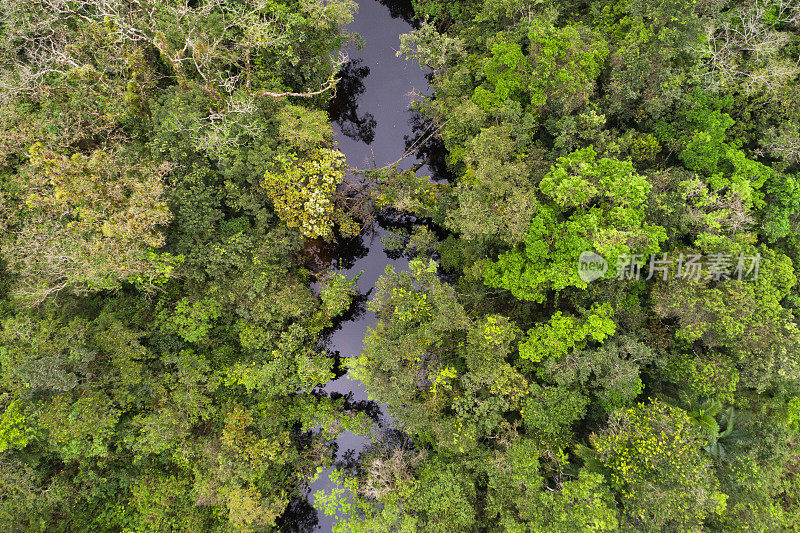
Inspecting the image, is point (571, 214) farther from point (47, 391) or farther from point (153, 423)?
point (47, 391)

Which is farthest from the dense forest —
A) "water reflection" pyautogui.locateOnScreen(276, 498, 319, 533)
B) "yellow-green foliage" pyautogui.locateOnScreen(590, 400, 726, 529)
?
"water reflection" pyautogui.locateOnScreen(276, 498, 319, 533)

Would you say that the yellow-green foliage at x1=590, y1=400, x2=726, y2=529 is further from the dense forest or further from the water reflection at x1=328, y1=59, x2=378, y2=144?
the water reflection at x1=328, y1=59, x2=378, y2=144

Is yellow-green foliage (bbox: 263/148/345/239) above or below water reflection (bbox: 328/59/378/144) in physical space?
below

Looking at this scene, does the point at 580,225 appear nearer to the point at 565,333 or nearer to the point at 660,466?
the point at 565,333

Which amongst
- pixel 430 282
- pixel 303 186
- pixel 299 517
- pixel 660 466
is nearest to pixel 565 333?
pixel 660 466

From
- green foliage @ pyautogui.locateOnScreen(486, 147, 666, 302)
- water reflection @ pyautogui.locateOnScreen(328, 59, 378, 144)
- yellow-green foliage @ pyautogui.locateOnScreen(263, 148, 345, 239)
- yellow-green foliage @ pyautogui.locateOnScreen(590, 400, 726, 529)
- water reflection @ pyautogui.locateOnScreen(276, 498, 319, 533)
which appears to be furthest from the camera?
water reflection @ pyautogui.locateOnScreen(328, 59, 378, 144)

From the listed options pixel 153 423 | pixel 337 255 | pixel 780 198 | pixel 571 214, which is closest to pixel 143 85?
pixel 337 255
